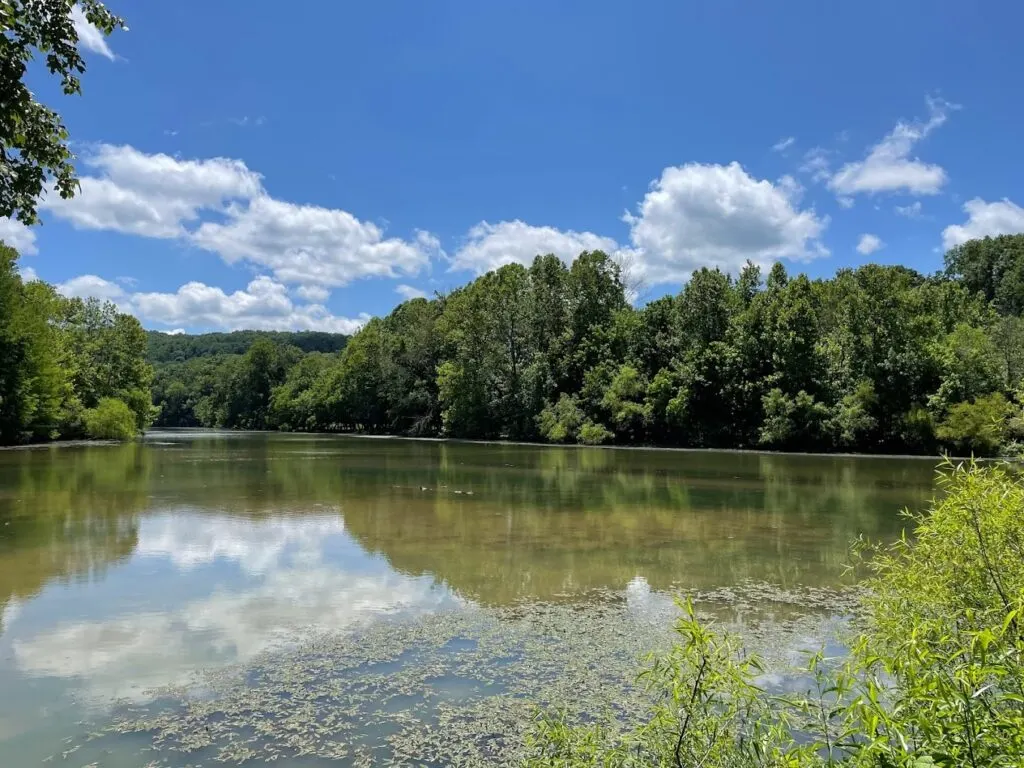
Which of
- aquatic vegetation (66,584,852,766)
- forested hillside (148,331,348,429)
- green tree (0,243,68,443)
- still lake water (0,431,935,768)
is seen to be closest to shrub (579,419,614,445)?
still lake water (0,431,935,768)

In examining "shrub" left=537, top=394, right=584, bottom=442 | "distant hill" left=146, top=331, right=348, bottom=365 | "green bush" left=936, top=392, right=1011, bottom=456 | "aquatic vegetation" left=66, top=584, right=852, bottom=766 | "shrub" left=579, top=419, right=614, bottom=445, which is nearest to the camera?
"aquatic vegetation" left=66, top=584, right=852, bottom=766

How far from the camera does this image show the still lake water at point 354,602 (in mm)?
6242

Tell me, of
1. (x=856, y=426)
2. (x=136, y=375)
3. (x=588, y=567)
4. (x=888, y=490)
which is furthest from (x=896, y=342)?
(x=136, y=375)

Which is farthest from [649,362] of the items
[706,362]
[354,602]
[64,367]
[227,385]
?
A: [227,385]

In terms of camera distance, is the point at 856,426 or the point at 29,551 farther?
the point at 856,426

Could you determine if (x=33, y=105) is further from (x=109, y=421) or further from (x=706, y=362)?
(x=109, y=421)

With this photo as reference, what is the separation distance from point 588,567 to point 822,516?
959 centimetres

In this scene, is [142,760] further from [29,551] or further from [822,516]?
[822,516]

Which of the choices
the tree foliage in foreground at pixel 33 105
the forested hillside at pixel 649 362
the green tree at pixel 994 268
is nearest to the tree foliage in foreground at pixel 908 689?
the tree foliage in foreground at pixel 33 105

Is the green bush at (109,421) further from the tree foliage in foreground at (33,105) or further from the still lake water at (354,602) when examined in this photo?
the tree foliage in foreground at (33,105)

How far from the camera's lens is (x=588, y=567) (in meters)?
12.9

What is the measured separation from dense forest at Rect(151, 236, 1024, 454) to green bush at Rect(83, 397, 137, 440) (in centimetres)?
2827

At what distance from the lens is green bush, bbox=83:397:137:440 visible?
199ft

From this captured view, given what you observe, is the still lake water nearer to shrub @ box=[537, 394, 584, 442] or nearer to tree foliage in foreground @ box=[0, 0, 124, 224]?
tree foliage in foreground @ box=[0, 0, 124, 224]
